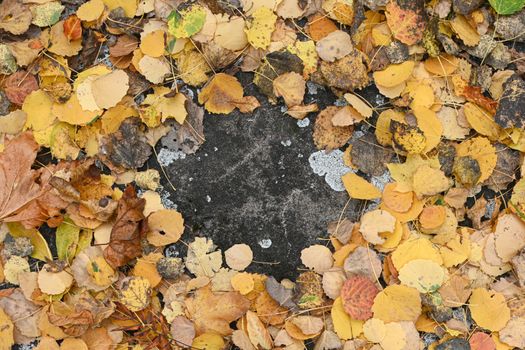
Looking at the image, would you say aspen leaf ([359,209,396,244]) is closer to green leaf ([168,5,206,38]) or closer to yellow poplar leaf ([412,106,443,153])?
yellow poplar leaf ([412,106,443,153])

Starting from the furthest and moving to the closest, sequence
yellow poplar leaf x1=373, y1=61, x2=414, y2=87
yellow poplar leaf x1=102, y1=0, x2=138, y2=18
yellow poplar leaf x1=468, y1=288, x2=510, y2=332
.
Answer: yellow poplar leaf x1=102, y1=0, x2=138, y2=18
yellow poplar leaf x1=373, y1=61, x2=414, y2=87
yellow poplar leaf x1=468, y1=288, x2=510, y2=332

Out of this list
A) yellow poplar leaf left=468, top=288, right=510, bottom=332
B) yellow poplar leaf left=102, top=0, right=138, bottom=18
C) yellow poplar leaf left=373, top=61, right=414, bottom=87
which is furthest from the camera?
yellow poplar leaf left=102, top=0, right=138, bottom=18

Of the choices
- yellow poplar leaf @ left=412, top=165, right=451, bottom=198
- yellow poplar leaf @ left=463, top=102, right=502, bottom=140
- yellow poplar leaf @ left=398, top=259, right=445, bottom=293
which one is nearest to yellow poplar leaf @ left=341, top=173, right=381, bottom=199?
yellow poplar leaf @ left=412, top=165, right=451, bottom=198

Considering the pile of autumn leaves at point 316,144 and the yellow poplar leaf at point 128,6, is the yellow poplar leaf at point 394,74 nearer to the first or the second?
the pile of autumn leaves at point 316,144

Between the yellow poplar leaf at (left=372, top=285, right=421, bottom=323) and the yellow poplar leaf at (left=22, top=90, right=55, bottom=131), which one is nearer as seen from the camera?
the yellow poplar leaf at (left=372, top=285, right=421, bottom=323)

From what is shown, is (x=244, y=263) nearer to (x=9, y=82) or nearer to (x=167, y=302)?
(x=167, y=302)

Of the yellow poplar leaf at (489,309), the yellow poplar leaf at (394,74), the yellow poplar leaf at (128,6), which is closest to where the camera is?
the yellow poplar leaf at (489,309)

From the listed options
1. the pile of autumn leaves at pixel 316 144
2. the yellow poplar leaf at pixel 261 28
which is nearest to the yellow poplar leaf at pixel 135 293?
the pile of autumn leaves at pixel 316 144
